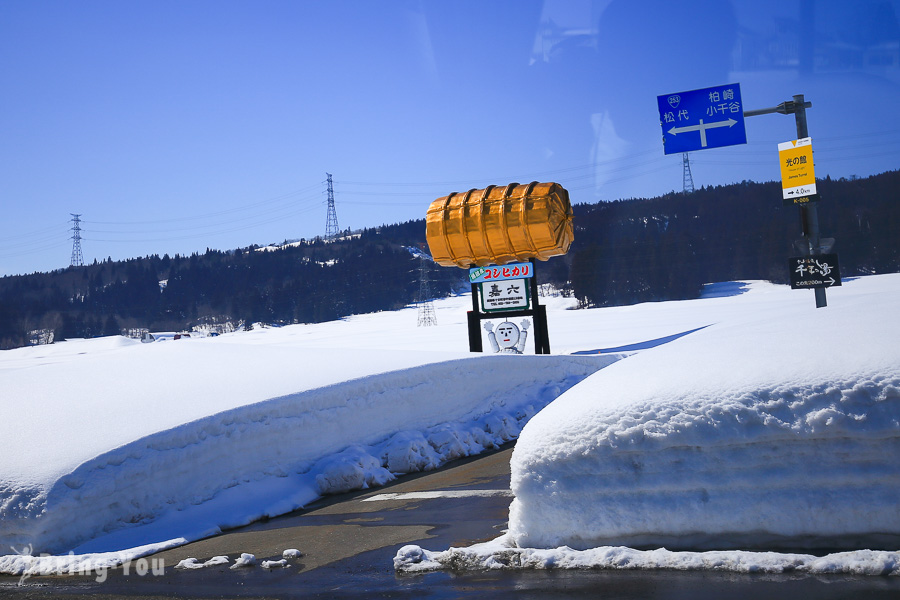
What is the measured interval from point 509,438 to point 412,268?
7497 centimetres

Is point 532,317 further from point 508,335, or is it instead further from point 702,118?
point 702,118

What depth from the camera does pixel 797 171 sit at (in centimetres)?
1202

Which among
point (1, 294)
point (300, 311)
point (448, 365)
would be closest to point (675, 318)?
point (448, 365)

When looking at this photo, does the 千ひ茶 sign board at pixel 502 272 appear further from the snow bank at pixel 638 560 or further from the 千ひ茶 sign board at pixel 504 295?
the snow bank at pixel 638 560

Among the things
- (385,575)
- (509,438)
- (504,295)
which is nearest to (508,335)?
(504,295)

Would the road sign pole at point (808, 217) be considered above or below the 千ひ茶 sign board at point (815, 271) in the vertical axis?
above

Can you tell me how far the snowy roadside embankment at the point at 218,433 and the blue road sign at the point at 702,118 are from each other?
6323 millimetres

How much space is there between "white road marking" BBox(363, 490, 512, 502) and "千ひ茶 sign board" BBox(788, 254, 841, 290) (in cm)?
852

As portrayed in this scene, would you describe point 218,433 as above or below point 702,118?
below

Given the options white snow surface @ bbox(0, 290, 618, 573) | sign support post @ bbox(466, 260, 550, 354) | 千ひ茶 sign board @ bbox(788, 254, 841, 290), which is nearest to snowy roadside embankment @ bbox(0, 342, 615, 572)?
white snow surface @ bbox(0, 290, 618, 573)

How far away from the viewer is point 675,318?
90.3 ft

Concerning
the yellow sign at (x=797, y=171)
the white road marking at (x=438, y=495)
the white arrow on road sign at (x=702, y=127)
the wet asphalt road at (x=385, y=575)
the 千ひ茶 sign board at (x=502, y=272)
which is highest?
the white arrow on road sign at (x=702, y=127)

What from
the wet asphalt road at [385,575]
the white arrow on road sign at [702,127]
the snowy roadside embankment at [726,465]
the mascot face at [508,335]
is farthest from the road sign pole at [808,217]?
the snowy roadside embankment at [726,465]

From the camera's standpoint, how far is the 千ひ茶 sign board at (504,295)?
647 inches
